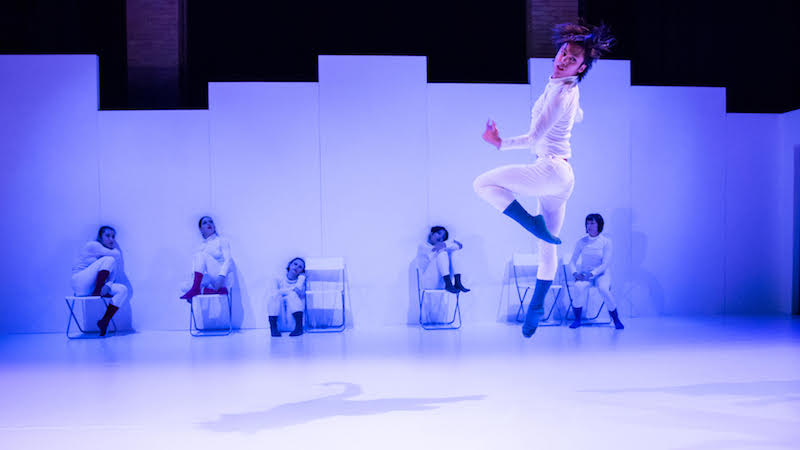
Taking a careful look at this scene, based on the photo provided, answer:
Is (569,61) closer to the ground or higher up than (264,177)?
higher up

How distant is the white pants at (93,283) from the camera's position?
624cm

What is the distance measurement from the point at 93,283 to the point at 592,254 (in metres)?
5.17

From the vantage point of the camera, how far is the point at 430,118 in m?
6.78

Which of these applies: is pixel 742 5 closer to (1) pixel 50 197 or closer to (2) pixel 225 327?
(2) pixel 225 327

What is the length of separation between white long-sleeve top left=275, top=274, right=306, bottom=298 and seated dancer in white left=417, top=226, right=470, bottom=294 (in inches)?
49.3

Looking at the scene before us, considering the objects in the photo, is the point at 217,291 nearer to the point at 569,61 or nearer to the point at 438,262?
the point at 438,262

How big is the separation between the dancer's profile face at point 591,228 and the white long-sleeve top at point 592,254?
0.06m

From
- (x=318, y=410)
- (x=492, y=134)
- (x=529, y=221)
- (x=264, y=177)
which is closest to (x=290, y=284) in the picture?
(x=264, y=177)

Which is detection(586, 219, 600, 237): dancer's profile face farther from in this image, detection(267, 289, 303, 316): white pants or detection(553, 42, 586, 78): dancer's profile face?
detection(553, 42, 586, 78): dancer's profile face

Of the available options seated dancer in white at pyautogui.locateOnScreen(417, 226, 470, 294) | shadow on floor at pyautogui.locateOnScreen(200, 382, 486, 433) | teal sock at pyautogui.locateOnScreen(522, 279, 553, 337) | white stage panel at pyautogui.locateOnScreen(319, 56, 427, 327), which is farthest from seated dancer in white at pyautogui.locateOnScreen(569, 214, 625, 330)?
shadow on floor at pyautogui.locateOnScreen(200, 382, 486, 433)

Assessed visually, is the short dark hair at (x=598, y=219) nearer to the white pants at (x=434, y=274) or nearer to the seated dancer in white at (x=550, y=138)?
the white pants at (x=434, y=274)

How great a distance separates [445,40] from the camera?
26.7 ft

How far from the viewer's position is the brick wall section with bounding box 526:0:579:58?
768 cm

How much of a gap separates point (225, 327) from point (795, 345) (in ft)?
18.1
